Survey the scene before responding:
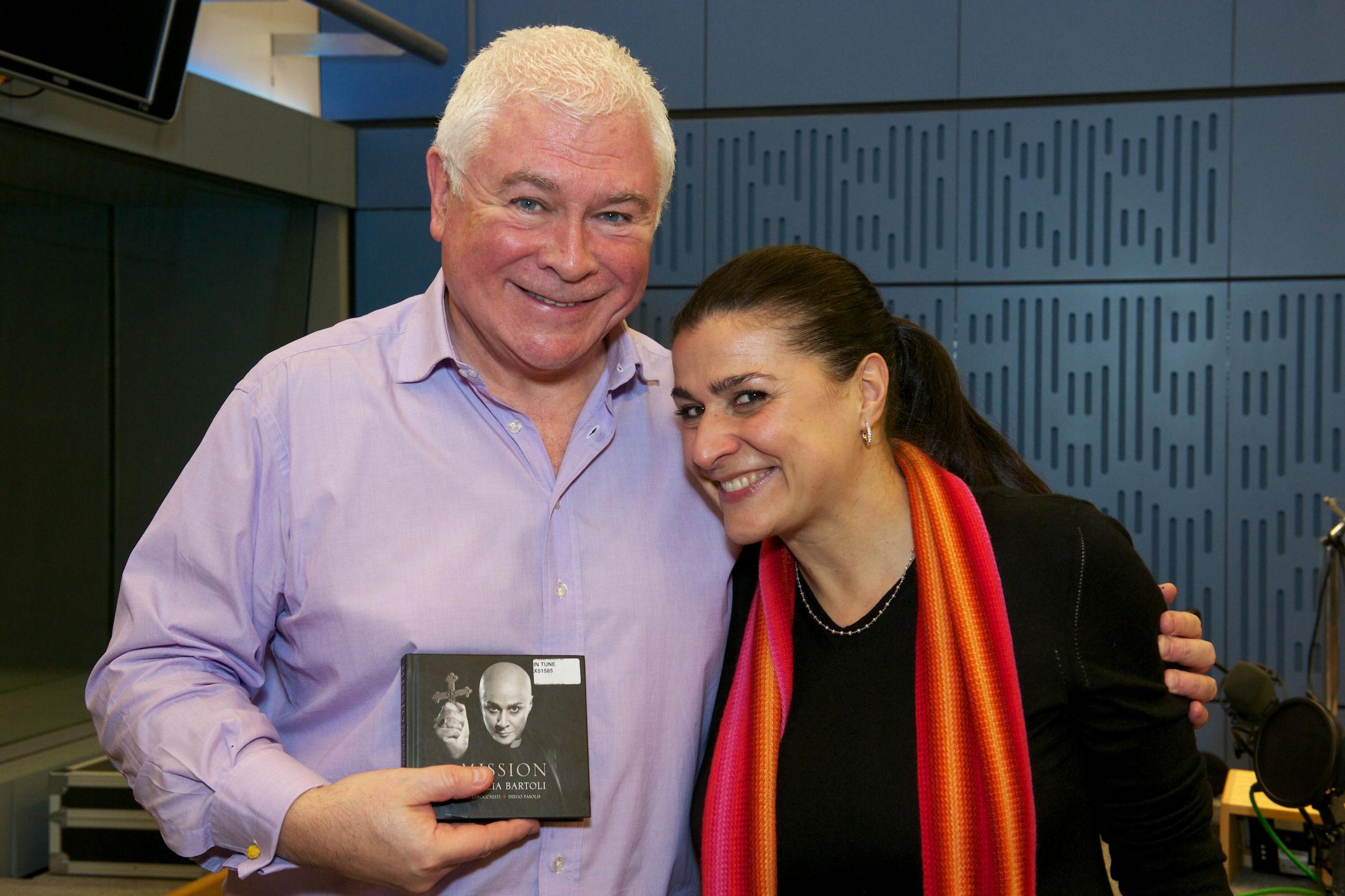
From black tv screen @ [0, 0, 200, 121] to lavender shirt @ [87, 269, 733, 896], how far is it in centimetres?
183

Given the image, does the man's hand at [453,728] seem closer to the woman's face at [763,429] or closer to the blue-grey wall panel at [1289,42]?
the woman's face at [763,429]

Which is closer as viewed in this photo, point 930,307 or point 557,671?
point 557,671

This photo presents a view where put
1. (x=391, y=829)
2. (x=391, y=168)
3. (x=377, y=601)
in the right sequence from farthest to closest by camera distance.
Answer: (x=391, y=168)
(x=377, y=601)
(x=391, y=829)

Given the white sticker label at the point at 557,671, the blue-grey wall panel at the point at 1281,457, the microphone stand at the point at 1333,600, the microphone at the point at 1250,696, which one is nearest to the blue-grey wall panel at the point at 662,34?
the blue-grey wall panel at the point at 1281,457

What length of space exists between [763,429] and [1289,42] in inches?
137

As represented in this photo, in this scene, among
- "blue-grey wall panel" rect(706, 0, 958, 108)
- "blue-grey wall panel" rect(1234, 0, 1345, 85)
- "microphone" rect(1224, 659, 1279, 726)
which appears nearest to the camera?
"microphone" rect(1224, 659, 1279, 726)

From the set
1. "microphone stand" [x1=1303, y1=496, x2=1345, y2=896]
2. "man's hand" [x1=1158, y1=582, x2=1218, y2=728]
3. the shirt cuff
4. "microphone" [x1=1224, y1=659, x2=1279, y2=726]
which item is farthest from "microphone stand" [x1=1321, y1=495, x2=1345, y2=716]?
the shirt cuff

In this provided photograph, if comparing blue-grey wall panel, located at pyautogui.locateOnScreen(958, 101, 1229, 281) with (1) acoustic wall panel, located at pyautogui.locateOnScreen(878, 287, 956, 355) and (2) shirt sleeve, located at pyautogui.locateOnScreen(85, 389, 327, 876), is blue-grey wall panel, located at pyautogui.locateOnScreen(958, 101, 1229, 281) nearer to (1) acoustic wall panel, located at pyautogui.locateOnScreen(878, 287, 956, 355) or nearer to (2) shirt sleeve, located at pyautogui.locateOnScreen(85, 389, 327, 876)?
(1) acoustic wall panel, located at pyautogui.locateOnScreen(878, 287, 956, 355)

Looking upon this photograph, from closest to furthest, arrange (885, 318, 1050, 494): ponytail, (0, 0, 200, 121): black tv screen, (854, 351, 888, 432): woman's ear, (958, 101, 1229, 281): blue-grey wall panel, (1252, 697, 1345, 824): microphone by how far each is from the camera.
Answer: (854, 351, 888, 432): woman's ear, (885, 318, 1050, 494): ponytail, (1252, 697, 1345, 824): microphone, (0, 0, 200, 121): black tv screen, (958, 101, 1229, 281): blue-grey wall panel

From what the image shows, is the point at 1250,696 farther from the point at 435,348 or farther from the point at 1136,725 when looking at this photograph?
the point at 435,348

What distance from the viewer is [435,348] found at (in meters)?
1.56

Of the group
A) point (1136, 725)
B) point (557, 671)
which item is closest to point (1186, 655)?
point (1136, 725)

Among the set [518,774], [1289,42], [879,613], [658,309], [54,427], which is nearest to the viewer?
[518,774]

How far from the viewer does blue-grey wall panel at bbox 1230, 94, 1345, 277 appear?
13.3ft
